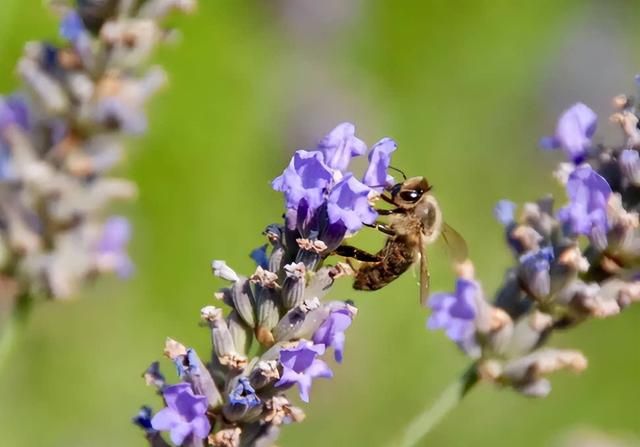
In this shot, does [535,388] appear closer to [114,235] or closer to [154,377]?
[154,377]

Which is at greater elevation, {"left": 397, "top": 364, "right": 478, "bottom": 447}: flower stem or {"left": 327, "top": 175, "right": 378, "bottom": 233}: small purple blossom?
{"left": 327, "top": 175, "right": 378, "bottom": 233}: small purple blossom

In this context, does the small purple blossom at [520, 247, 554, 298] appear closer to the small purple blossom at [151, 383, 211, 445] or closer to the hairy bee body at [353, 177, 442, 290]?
the hairy bee body at [353, 177, 442, 290]

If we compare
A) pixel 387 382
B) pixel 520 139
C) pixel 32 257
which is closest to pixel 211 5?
pixel 520 139

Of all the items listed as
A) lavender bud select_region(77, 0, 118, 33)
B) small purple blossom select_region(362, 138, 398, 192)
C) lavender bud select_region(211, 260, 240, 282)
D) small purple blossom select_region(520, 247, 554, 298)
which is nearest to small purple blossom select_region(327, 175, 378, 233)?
small purple blossom select_region(362, 138, 398, 192)

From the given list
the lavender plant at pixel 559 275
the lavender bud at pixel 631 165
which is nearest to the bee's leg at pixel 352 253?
the lavender plant at pixel 559 275

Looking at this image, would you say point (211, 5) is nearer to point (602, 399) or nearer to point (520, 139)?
point (520, 139)

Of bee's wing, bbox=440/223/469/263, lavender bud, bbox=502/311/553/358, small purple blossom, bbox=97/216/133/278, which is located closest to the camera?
lavender bud, bbox=502/311/553/358

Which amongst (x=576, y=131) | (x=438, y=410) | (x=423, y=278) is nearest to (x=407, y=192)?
(x=423, y=278)
